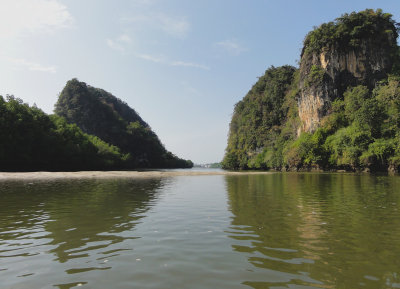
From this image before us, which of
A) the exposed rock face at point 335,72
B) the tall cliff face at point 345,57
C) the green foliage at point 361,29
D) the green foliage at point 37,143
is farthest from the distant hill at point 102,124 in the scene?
the green foliage at point 361,29

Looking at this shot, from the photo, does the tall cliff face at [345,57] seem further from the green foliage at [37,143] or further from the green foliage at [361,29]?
the green foliage at [37,143]

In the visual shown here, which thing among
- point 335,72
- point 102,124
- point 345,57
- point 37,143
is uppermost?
point 345,57

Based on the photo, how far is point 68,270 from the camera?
606 cm

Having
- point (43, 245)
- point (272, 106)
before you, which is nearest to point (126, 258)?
point (43, 245)

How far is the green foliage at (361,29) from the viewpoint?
7656 cm

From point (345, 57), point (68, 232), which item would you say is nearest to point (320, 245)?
point (68, 232)

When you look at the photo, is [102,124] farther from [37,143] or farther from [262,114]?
[262,114]

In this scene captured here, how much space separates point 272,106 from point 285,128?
1911 cm

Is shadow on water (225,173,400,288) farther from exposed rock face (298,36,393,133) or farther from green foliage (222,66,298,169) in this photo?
green foliage (222,66,298,169)

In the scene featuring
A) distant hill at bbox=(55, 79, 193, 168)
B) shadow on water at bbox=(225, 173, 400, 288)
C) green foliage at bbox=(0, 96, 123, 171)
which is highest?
distant hill at bbox=(55, 79, 193, 168)

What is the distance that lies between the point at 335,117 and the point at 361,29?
27777 mm

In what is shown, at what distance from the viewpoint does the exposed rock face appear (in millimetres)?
75250

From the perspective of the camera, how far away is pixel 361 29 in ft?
253

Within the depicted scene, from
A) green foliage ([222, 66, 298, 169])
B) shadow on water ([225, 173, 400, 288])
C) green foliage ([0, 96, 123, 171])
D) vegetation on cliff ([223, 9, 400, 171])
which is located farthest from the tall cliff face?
shadow on water ([225, 173, 400, 288])
